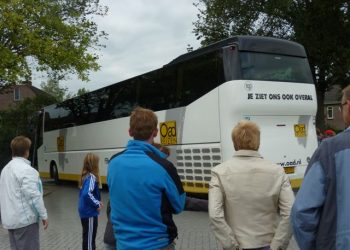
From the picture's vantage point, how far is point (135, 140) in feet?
12.0

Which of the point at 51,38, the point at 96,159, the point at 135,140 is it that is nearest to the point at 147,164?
the point at 135,140

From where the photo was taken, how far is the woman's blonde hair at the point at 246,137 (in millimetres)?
3840

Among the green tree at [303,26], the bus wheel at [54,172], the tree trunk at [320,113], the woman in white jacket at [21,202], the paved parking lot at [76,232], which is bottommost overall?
the paved parking lot at [76,232]

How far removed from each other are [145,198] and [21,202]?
104 inches

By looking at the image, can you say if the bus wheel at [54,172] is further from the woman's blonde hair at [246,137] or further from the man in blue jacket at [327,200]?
the man in blue jacket at [327,200]

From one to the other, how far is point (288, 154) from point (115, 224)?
376 inches

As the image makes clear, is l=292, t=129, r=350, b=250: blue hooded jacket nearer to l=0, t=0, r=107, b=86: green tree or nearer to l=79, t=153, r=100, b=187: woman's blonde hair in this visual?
l=79, t=153, r=100, b=187: woman's blonde hair

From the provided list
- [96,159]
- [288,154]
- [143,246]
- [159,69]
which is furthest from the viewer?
[159,69]

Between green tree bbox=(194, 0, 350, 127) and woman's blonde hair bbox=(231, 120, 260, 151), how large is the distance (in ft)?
88.2

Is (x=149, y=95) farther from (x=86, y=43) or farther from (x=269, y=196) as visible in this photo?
(x=269, y=196)

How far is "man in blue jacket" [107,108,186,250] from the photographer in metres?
3.47

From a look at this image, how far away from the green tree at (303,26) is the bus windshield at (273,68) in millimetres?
17134

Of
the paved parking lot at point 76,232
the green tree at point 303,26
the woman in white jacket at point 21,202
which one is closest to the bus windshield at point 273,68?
the paved parking lot at point 76,232

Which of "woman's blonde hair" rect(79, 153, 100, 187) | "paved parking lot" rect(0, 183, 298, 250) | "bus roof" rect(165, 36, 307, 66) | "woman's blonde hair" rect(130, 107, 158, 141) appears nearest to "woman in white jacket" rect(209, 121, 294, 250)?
"woman's blonde hair" rect(130, 107, 158, 141)
